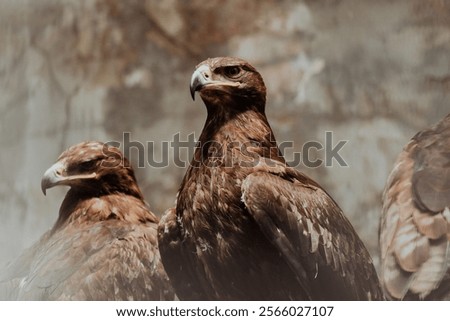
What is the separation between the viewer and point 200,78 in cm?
339

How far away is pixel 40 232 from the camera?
3.76m

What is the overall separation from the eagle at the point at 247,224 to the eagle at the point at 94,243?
0.17 m

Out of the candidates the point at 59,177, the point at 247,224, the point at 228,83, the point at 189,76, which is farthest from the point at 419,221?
the point at 59,177

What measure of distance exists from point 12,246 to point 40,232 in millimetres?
161

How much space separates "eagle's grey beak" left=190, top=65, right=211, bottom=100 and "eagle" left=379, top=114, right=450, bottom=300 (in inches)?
→ 30.5

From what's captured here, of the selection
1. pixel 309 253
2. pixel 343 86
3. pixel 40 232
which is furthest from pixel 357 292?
pixel 40 232

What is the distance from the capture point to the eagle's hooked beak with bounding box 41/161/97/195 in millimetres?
3609

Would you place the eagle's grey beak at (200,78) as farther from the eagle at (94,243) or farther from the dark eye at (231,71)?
the eagle at (94,243)

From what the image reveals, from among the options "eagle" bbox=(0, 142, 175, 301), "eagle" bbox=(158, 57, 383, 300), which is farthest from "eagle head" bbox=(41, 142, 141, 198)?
"eagle" bbox=(158, 57, 383, 300)

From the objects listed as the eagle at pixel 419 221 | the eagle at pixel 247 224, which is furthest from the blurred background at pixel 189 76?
the eagle at pixel 247 224

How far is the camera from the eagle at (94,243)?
137 inches

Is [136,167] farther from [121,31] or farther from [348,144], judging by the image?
[348,144]

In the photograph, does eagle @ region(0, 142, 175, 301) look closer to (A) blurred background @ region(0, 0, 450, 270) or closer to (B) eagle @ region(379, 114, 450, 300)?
(A) blurred background @ region(0, 0, 450, 270)

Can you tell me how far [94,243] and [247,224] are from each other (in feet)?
2.02
